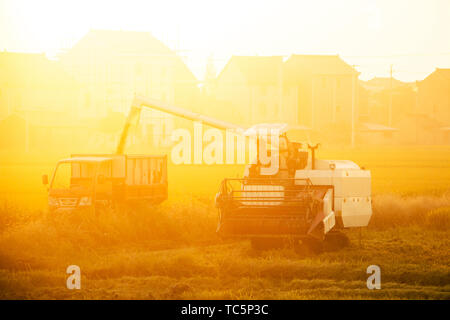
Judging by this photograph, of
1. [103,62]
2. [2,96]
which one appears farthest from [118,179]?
[2,96]

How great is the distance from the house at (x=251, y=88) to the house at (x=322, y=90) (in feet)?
7.65

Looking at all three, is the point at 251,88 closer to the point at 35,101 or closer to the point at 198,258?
the point at 35,101

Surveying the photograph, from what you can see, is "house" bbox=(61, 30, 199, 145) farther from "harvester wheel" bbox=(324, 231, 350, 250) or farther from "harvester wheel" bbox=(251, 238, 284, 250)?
"harvester wheel" bbox=(251, 238, 284, 250)

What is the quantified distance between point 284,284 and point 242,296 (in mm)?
1316

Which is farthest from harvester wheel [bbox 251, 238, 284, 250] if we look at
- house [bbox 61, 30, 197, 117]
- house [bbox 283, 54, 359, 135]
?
house [bbox 283, 54, 359, 135]

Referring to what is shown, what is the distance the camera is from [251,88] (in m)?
80.6

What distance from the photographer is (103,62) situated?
228 feet

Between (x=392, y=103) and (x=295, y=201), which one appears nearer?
(x=295, y=201)

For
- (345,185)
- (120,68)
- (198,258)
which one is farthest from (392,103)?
(198,258)

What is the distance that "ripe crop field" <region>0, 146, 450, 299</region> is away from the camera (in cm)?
1101

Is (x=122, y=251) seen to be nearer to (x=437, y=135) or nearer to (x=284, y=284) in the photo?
(x=284, y=284)

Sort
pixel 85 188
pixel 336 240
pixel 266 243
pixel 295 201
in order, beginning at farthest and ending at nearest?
pixel 85 188 < pixel 336 240 < pixel 266 243 < pixel 295 201

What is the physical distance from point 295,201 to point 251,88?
6684 cm

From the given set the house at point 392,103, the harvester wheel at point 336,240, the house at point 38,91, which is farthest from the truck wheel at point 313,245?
the house at point 392,103
